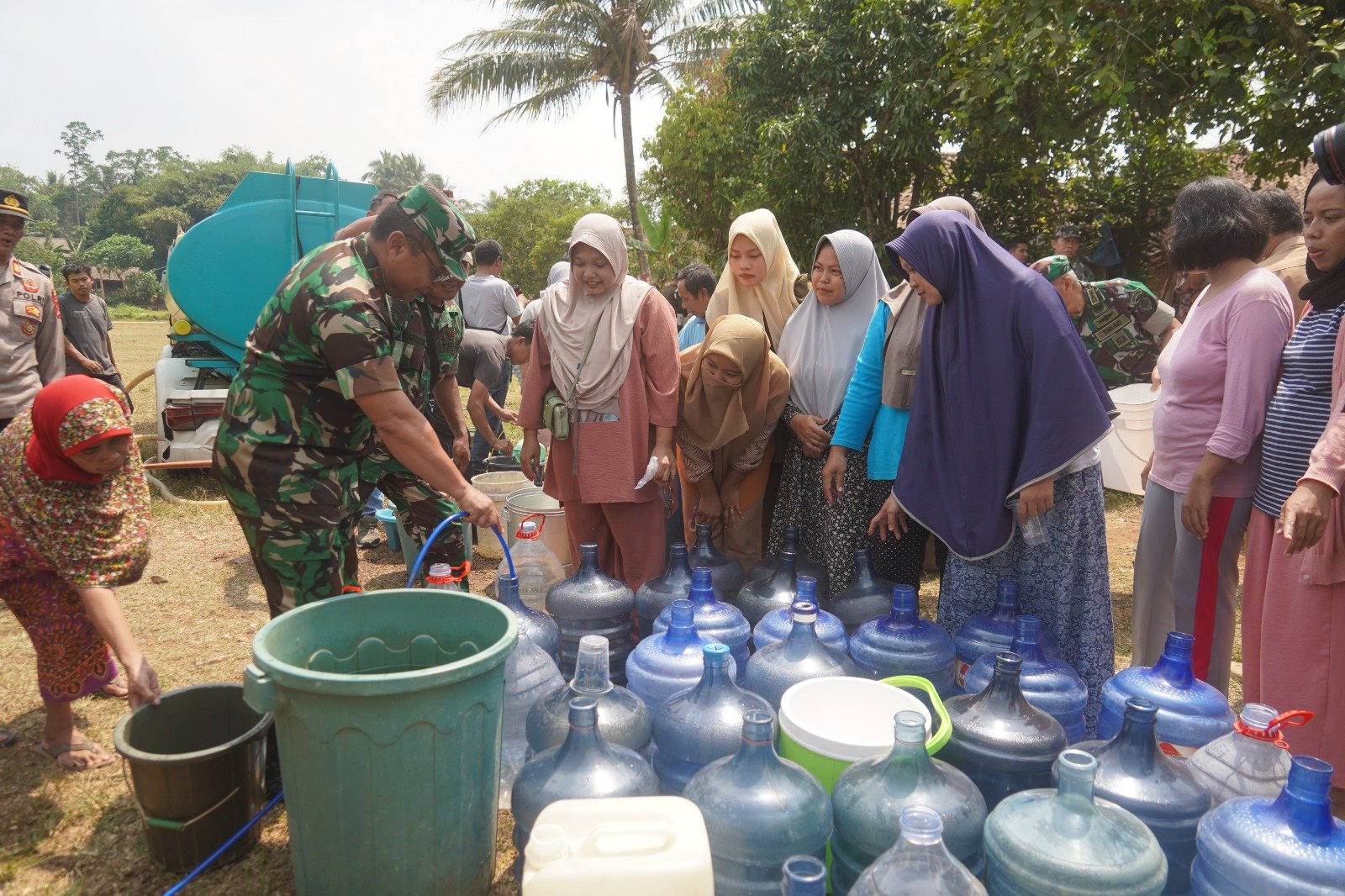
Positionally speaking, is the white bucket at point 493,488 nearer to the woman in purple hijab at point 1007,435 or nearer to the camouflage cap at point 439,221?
the camouflage cap at point 439,221

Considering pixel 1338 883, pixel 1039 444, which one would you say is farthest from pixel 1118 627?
pixel 1338 883

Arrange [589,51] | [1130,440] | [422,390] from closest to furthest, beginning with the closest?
[422,390]
[1130,440]
[589,51]

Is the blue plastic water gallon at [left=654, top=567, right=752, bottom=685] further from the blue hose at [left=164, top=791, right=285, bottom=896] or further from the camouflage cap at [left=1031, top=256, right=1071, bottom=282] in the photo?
the camouflage cap at [left=1031, top=256, right=1071, bottom=282]

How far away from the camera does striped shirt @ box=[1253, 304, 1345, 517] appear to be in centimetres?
228

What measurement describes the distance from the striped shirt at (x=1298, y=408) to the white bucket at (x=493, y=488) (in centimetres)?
356

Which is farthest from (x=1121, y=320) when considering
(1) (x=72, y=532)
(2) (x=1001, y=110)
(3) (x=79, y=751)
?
(3) (x=79, y=751)

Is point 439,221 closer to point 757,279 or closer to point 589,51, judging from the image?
point 757,279

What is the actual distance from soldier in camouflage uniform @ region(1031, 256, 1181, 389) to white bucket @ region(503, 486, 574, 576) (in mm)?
3077

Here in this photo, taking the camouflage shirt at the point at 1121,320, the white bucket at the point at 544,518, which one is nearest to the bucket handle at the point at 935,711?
the white bucket at the point at 544,518

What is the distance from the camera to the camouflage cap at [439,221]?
7.58 feet

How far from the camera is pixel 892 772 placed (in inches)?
64.2

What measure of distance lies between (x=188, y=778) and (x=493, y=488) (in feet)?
9.05

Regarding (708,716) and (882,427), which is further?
(882,427)

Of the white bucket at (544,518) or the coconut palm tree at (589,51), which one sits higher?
the coconut palm tree at (589,51)
